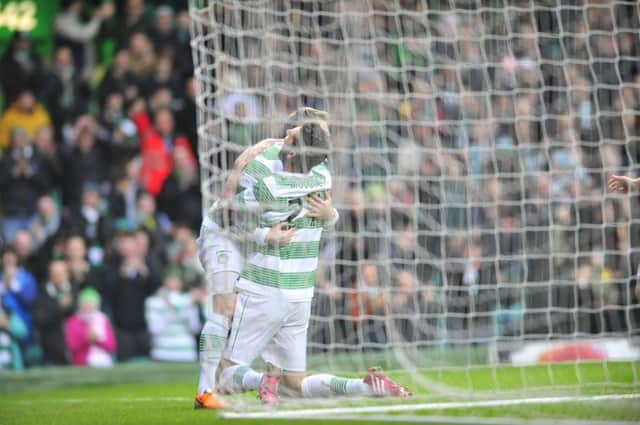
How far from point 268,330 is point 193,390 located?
132 inches

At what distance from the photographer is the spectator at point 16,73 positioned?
15.8m

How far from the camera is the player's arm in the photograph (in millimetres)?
8852

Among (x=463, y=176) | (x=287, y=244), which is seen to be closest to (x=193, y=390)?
(x=463, y=176)

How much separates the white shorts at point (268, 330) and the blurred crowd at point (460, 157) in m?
2.80

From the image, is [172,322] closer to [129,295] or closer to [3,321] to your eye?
[129,295]

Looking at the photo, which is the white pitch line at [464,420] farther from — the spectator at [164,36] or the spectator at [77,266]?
the spectator at [164,36]

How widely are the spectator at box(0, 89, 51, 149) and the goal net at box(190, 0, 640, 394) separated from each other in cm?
352

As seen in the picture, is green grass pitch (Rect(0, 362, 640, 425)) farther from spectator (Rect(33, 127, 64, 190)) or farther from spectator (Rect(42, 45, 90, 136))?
spectator (Rect(42, 45, 90, 136))

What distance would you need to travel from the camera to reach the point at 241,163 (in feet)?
29.1

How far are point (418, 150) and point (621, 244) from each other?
265cm

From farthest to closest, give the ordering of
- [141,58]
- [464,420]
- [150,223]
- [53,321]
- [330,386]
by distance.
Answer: [141,58], [150,223], [53,321], [330,386], [464,420]

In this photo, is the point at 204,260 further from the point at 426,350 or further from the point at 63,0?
the point at 63,0

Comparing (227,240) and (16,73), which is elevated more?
(16,73)

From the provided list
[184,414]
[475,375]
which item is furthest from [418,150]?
[184,414]
